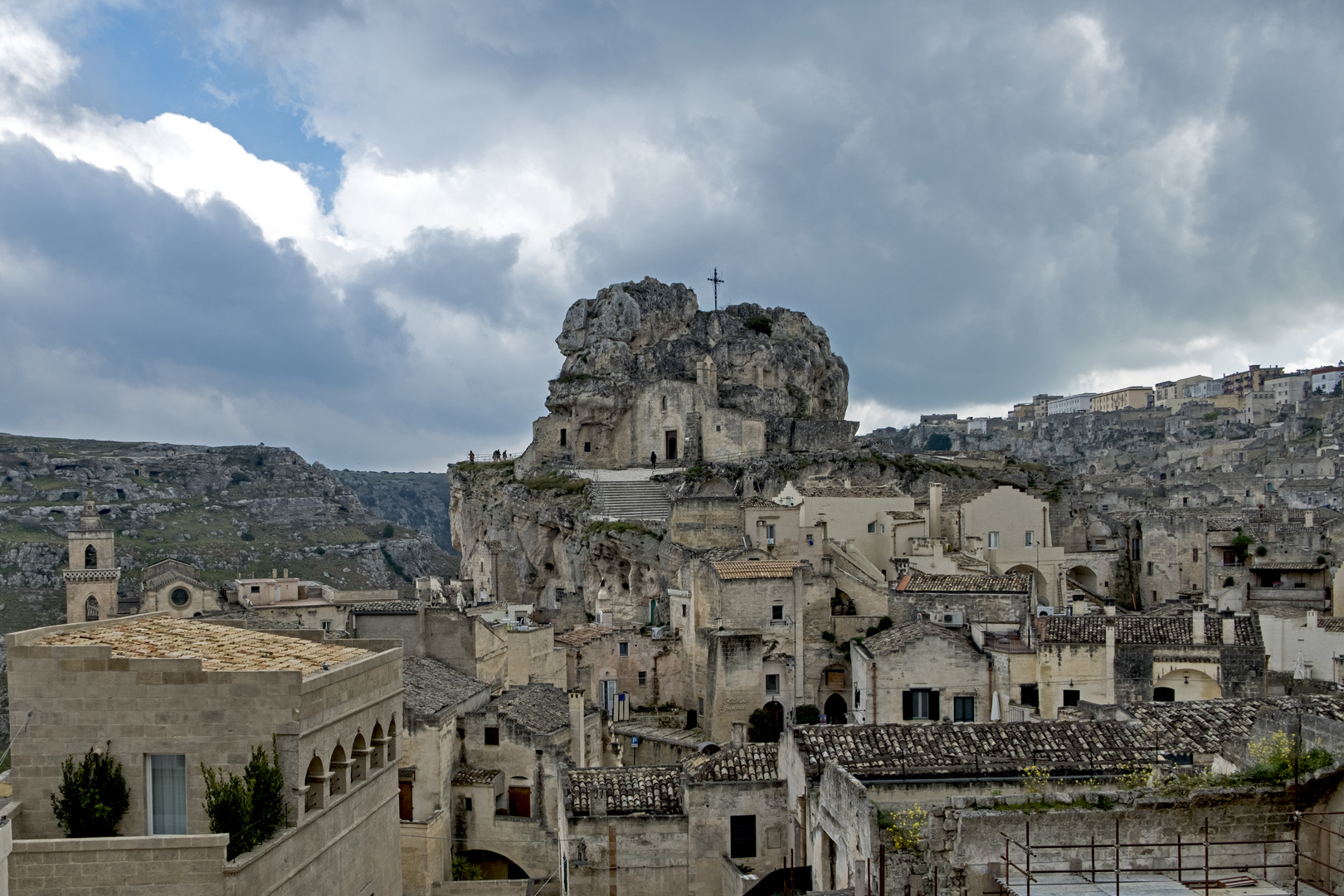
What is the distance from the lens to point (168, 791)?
15.1m

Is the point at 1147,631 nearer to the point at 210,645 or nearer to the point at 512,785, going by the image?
the point at 512,785

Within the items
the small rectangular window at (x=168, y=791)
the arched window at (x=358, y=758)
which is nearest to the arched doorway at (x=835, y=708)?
the arched window at (x=358, y=758)

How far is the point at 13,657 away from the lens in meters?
15.0

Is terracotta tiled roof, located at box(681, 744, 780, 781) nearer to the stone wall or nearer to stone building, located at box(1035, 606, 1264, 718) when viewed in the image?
stone building, located at box(1035, 606, 1264, 718)

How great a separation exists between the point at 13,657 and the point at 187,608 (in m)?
37.6

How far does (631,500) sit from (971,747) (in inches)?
1546

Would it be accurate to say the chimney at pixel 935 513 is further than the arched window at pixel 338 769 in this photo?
Yes

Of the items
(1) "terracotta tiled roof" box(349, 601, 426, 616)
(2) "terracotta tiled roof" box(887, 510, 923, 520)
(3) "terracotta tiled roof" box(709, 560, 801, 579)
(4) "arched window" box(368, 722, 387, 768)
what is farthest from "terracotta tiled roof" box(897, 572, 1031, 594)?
(4) "arched window" box(368, 722, 387, 768)

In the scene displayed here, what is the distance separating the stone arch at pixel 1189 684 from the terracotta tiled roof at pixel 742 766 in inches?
519

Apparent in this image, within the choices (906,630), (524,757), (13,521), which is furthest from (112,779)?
(13,521)

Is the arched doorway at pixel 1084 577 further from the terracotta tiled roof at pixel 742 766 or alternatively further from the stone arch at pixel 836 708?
the terracotta tiled roof at pixel 742 766

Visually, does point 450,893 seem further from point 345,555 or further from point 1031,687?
point 345,555

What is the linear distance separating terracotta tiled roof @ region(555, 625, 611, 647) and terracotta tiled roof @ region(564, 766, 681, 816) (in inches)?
→ 677

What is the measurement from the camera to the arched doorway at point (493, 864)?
91.2 ft
